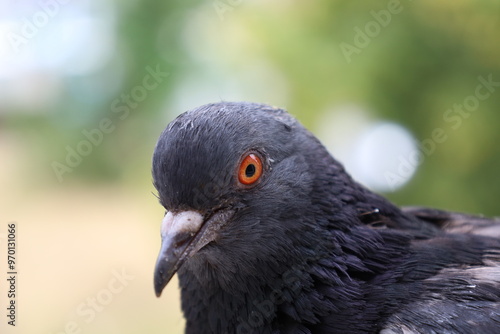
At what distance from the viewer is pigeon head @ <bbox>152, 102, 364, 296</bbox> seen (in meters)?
2.48

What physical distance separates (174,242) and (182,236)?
5 cm

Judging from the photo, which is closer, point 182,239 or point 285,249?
point 182,239

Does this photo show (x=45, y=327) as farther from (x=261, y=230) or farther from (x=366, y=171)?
(x=261, y=230)

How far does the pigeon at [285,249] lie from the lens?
8.15 ft

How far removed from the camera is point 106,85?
5398mm

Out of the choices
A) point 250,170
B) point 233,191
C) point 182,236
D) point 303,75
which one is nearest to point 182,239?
point 182,236

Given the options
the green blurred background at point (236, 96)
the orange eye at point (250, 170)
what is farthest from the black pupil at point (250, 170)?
the green blurred background at point (236, 96)

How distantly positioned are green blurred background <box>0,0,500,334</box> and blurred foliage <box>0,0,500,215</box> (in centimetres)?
1

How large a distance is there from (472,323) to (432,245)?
576mm

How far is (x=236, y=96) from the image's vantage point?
518cm

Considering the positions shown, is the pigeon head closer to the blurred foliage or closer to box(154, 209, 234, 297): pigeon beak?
box(154, 209, 234, 297): pigeon beak

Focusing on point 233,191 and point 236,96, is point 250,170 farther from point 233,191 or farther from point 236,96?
point 236,96

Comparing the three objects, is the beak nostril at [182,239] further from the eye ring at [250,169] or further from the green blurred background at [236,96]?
the green blurred background at [236,96]

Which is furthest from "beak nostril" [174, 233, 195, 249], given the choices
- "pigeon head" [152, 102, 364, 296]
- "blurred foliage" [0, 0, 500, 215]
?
"blurred foliage" [0, 0, 500, 215]
